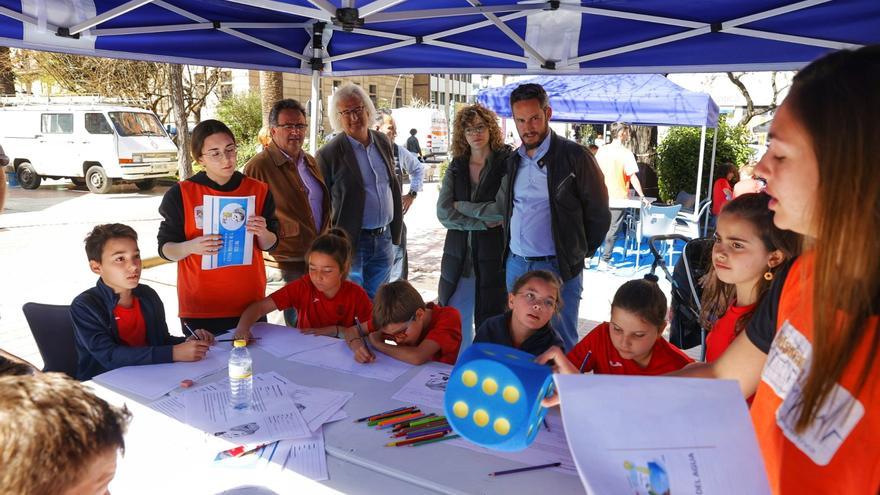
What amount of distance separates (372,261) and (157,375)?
1.80 metres

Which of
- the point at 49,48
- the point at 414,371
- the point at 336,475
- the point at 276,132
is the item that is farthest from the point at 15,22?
the point at 336,475

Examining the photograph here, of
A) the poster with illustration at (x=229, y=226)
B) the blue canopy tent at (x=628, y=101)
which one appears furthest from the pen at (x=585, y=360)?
the blue canopy tent at (x=628, y=101)

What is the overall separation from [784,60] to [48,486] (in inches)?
150

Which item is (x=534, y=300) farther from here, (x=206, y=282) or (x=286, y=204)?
(x=286, y=204)

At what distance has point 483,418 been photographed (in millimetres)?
1228

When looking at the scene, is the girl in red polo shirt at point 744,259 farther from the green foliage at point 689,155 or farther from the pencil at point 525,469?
the green foliage at point 689,155

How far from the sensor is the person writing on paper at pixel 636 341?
7.47 ft

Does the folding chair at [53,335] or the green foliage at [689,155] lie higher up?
the green foliage at [689,155]

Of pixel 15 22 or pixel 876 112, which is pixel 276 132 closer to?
pixel 15 22

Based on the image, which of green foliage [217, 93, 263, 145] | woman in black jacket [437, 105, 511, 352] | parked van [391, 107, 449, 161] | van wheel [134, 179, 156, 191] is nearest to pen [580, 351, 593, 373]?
woman in black jacket [437, 105, 511, 352]

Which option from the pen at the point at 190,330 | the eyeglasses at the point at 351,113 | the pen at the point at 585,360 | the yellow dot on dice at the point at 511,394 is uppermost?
the eyeglasses at the point at 351,113

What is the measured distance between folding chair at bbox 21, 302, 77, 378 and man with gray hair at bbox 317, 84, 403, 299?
5.18 ft

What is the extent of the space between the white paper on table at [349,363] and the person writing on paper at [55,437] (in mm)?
1283

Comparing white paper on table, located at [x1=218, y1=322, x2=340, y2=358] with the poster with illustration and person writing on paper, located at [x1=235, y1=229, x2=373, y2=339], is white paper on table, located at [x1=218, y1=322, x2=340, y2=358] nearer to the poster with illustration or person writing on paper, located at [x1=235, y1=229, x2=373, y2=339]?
person writing on paper, located at [x1=235, y1=229, x2=373, y2=339]
